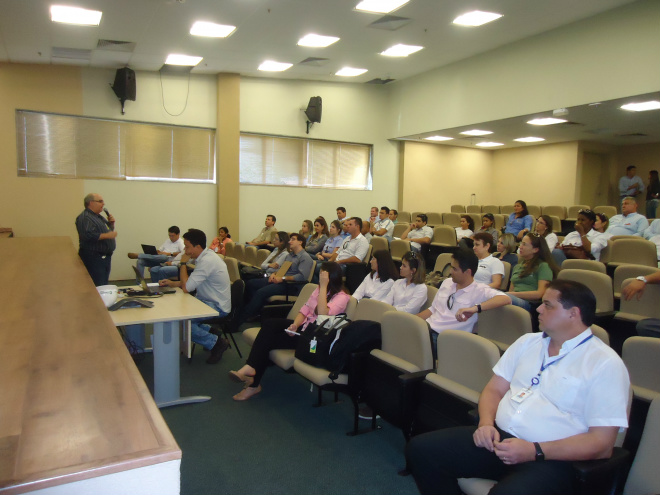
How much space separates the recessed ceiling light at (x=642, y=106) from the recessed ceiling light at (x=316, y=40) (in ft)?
15.6

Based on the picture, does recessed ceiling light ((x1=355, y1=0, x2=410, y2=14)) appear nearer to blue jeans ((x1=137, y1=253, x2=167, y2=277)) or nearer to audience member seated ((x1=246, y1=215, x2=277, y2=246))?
audience member seated ((x1=246, y1=215, x2=277, y2=246))

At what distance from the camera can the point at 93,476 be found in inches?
37.0

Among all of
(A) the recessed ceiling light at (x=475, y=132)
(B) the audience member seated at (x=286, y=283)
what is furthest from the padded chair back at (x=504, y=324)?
(A) the recessed ceiling light at (x=475, y=132)

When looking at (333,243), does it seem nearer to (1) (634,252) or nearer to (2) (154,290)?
(2) (154,290)

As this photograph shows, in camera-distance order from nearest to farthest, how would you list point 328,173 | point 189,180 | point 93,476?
1. point 93,476
2. point 189,180
3. point 328,173

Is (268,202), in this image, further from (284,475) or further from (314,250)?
(284,475)

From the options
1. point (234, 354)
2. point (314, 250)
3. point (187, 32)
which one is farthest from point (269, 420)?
point (187, 32)

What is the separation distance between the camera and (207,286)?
15.3 ft

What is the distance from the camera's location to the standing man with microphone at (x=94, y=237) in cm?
582

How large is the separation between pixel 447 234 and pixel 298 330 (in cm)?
509

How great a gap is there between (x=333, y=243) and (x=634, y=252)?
4.27m

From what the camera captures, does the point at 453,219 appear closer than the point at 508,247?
No

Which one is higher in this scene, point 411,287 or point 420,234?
point 420,234

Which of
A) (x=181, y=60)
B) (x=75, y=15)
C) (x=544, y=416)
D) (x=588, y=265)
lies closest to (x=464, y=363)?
(x=544, y=416)
